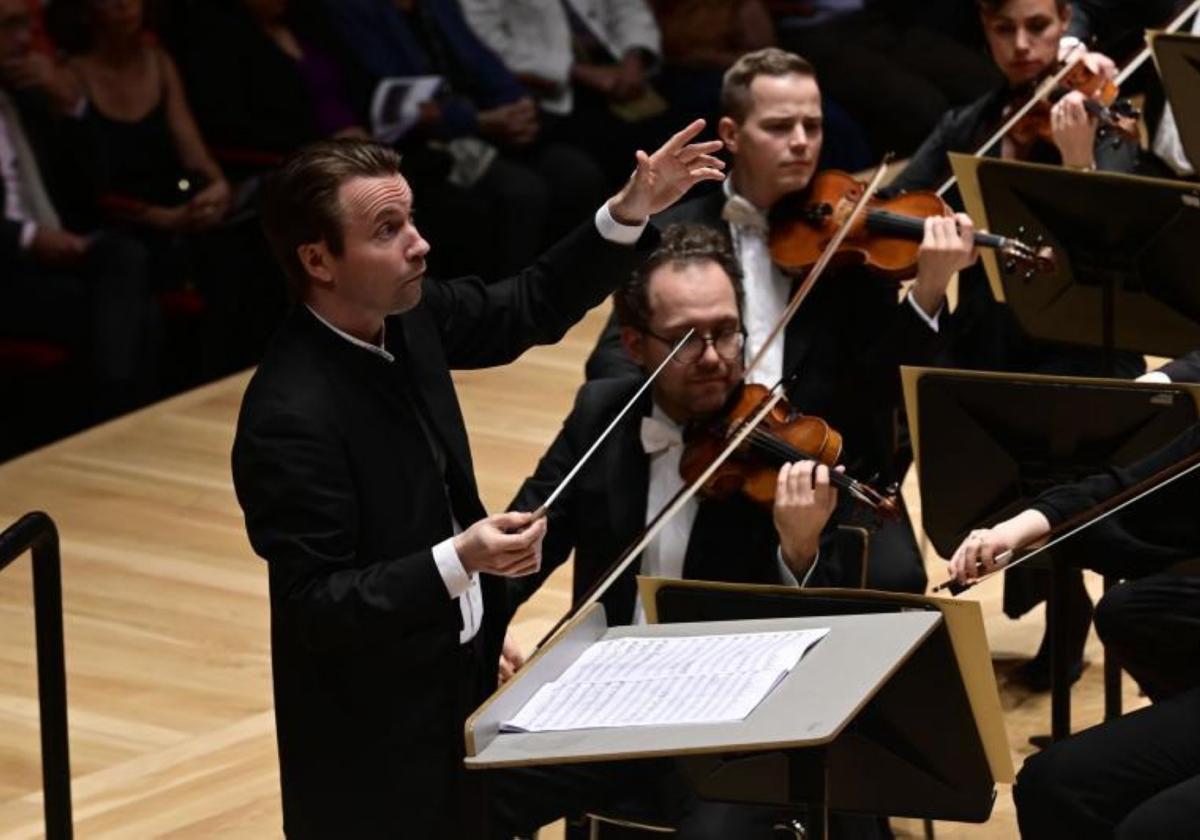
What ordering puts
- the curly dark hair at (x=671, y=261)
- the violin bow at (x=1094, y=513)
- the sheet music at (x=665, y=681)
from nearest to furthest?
the sheet music at (x=665, y=681)
the violin bow at (x=1094, y=513)
the curly dark hair at (x=671, y=261)

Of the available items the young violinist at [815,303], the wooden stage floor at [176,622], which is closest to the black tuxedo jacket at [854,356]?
the young violinist at [815,303]

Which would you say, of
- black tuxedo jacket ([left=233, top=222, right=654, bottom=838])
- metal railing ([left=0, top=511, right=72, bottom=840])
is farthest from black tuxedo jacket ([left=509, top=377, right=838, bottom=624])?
metal railing ([left=0, top=511, right=72, bottom=840])

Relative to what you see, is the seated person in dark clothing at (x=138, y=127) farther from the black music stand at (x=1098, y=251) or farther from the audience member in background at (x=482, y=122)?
the black music stand at (x=1098, y=251)

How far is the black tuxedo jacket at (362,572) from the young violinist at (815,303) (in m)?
0.91

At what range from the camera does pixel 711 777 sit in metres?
2.65

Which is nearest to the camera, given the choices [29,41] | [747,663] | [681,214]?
[747,663]

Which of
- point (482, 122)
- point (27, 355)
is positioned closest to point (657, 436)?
point (27, 355)

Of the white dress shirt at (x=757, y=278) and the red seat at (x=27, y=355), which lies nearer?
the white dress shirt at (x=757, y=278)

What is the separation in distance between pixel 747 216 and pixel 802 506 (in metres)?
1.00

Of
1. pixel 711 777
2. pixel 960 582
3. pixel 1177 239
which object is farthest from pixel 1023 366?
pixel 711 777

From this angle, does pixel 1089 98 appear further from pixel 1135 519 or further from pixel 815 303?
pixel 1135 519

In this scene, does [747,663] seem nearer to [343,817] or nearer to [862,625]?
[862,625]

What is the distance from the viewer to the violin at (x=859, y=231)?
3646 millimetres

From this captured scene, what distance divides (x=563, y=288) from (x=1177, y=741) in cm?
93
